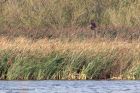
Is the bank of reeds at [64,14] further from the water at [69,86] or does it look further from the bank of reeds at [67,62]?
the water at [69,86]

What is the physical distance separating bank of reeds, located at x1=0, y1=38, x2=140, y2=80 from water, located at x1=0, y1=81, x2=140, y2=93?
556 mm

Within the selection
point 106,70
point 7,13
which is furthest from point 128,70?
point 7,13

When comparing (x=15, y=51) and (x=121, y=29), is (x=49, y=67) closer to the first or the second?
(x=15, y=51)

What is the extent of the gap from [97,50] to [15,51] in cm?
214

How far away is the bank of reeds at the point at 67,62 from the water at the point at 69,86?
0.56 metres

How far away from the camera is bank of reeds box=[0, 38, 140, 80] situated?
1759cm

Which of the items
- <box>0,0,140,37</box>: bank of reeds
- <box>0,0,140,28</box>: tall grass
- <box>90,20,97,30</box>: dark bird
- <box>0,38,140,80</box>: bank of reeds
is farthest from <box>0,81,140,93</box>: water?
<box>0,0,140,28</box>: tall grass

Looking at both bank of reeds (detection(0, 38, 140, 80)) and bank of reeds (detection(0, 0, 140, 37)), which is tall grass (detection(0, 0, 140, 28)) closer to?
bank of reeds (detection(0, 0, 140, 37))

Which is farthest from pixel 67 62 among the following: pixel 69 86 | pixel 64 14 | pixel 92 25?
pixel 64 14

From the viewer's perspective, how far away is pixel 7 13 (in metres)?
31.4

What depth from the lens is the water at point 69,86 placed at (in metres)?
15.7

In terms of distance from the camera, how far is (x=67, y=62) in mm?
18016

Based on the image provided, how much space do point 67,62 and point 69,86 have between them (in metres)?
1.65

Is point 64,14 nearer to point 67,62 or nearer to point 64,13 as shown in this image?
point 64,13
